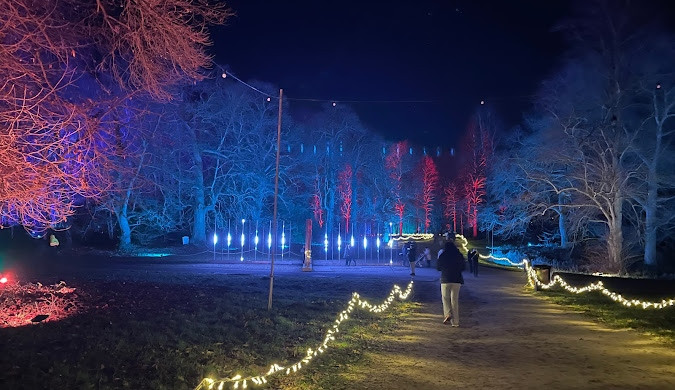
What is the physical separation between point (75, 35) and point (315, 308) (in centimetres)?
737

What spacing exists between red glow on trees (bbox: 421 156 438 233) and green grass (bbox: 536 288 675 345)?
1953 inches

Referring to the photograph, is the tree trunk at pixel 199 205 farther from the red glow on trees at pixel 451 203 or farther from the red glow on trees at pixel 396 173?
the red glow on trees at pixel 451 203

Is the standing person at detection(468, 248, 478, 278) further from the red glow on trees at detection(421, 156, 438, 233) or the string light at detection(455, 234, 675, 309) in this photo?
the red glow on trees at detection(421, 156, 438, 233)

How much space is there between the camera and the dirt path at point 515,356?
650 centimetres

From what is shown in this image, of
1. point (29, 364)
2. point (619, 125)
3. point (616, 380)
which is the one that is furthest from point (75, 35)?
point (619, 125)

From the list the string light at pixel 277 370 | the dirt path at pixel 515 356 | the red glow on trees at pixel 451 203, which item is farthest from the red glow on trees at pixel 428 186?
the string light at pixel 277 370

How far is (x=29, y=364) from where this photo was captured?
5754 millimetres

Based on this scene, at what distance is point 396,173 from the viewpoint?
57156mm

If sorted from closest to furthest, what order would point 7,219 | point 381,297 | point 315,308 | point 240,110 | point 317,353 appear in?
point 317,353 → point 7,219 → point 315,308 → point 381,297 → point 240,110

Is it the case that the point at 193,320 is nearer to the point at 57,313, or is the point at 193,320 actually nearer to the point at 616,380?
the point at 57,313

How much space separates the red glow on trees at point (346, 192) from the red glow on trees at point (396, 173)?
4.89 metres

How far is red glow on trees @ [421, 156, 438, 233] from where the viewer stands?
221ft

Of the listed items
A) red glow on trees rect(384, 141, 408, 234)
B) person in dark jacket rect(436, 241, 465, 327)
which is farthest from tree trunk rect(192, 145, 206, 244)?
person in dark jacket rect(436, 241, 465, 327)

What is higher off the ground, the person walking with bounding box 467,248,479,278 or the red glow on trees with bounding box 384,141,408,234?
the red glow on trees with bounding box 384,141,408,234
